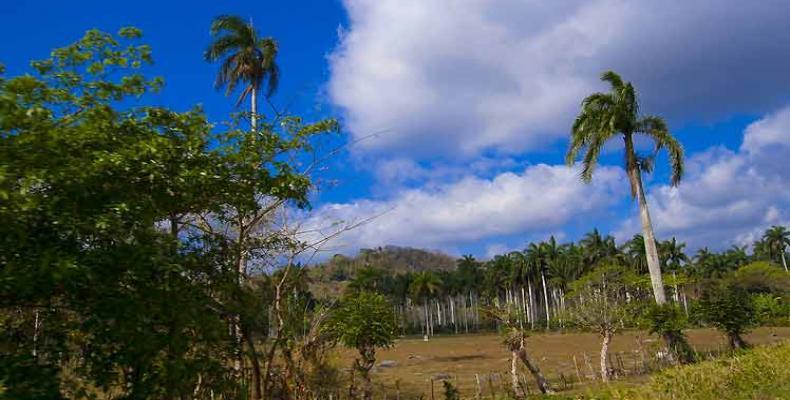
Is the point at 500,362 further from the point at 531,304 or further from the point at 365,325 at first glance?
the point at 531,304

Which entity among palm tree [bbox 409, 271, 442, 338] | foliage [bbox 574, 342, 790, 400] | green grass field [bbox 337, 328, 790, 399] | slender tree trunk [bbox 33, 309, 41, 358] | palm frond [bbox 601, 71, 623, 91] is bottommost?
green grass field [bbox 337, 328, 790, 399]

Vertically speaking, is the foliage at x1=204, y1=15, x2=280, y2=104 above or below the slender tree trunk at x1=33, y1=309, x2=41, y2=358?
above

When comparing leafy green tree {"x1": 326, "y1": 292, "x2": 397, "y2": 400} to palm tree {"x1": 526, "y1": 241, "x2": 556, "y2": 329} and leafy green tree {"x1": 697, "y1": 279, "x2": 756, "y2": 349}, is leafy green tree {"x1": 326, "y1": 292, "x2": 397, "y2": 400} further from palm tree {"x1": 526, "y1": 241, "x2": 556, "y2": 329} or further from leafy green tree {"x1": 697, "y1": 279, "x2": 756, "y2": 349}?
palm tree {"x1": 526, "y1": 241, "x2": 556, "y2": 329}

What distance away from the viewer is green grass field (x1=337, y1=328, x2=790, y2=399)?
86.7 ft

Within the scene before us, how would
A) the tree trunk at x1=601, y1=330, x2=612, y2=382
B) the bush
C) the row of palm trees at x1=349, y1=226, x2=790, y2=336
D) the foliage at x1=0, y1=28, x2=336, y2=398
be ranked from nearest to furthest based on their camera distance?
1. the foliage at x1=0, y1=28, x2=336, y2=398
2. the tree trunk at x1=601, y1=330, x2=612, y2=382
3. the bush
4. the row of palm trees at x1=349, y1=226, x2=790, y2=336

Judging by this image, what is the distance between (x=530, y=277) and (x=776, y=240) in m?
38.9

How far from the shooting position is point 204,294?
6.30m

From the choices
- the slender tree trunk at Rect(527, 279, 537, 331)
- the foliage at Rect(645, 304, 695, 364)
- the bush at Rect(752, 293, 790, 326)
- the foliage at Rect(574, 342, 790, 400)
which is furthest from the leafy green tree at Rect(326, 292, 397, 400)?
the slender tree trunk at Rect(527, 279, 537, 331)

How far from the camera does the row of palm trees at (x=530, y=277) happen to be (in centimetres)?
8388

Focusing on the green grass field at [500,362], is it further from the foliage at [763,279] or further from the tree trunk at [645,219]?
the foliage at [763,279]

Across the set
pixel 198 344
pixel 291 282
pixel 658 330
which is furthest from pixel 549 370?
pixel 198 344

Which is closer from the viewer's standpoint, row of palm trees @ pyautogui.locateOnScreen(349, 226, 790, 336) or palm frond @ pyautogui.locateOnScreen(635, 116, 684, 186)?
palm frond @ pyautogui.locateOnScreen(635, 116, 684, 186)

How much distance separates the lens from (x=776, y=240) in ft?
316

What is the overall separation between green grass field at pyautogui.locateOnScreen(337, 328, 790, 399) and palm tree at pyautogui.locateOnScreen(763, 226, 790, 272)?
46.4 m
